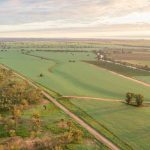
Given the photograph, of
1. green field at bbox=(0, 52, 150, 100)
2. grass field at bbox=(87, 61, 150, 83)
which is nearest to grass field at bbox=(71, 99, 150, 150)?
green field at bbox=(0, 52, 150, 100)

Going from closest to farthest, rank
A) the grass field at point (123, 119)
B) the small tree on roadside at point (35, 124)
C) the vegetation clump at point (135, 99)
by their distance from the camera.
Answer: the grass field at point (123, 119)
the small tree on roadside at point (35, 124)
the vegetation clump at point (135, 99)

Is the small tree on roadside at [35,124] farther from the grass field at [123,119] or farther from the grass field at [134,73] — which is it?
the grass field at [134,73]

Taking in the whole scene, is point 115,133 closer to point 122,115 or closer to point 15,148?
point 122,115

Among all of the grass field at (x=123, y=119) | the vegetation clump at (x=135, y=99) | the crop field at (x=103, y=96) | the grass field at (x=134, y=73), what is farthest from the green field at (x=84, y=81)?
the grass field at (x=123, y=119)

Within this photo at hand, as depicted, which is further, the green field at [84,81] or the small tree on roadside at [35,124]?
the green field at [84,81]

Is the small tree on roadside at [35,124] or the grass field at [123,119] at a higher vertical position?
the small tree on roadside at [35,124]

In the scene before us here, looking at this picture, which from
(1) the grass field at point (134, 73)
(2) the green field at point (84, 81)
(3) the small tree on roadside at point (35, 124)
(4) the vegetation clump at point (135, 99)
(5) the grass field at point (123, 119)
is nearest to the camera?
(5) the grass field at point (123, 119)

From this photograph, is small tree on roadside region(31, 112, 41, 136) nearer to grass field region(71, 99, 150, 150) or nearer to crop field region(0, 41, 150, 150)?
crop field region(0, 41, 150, 150)

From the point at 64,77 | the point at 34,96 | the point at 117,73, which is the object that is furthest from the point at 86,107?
the point at 117,73
